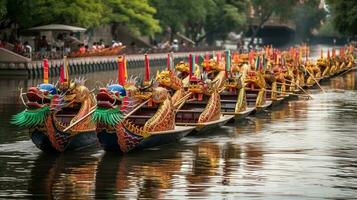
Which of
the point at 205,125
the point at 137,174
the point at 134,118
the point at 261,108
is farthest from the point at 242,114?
the point at 137,174

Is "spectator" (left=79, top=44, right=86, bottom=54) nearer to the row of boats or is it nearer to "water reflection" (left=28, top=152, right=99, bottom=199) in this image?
the row of boats

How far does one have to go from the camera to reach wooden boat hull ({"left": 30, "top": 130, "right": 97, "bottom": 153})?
98.7 feet

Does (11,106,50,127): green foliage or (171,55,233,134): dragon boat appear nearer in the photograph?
(11,106,50,127): green foliage

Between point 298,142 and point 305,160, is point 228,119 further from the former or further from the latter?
point 305,160

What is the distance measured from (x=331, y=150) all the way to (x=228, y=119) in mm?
7071

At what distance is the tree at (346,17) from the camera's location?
8756cm

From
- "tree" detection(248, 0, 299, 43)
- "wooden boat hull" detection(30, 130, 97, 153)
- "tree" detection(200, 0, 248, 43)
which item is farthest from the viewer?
"tree" detection(248, 0, 299, 43)

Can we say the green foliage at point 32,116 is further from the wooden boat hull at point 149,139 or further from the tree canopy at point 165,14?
the tree canopy at point 165,14

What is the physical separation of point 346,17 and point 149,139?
61227 millimetres

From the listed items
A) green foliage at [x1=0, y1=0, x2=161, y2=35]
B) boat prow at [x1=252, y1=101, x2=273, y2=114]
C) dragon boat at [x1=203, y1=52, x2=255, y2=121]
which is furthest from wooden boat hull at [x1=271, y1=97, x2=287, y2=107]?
green foliage at [x1=0, y1=0, x2=161, y2=35]

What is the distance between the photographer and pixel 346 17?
8962 cm

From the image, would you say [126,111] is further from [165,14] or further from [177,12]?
[177,12]

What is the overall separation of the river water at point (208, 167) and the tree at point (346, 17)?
48.3 m

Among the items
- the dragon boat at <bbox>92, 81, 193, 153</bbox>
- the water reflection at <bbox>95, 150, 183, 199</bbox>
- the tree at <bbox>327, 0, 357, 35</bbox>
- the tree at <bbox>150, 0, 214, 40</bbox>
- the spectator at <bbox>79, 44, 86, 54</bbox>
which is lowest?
the water reflection at <bbox>95, 150, 183, 199</bbox>
